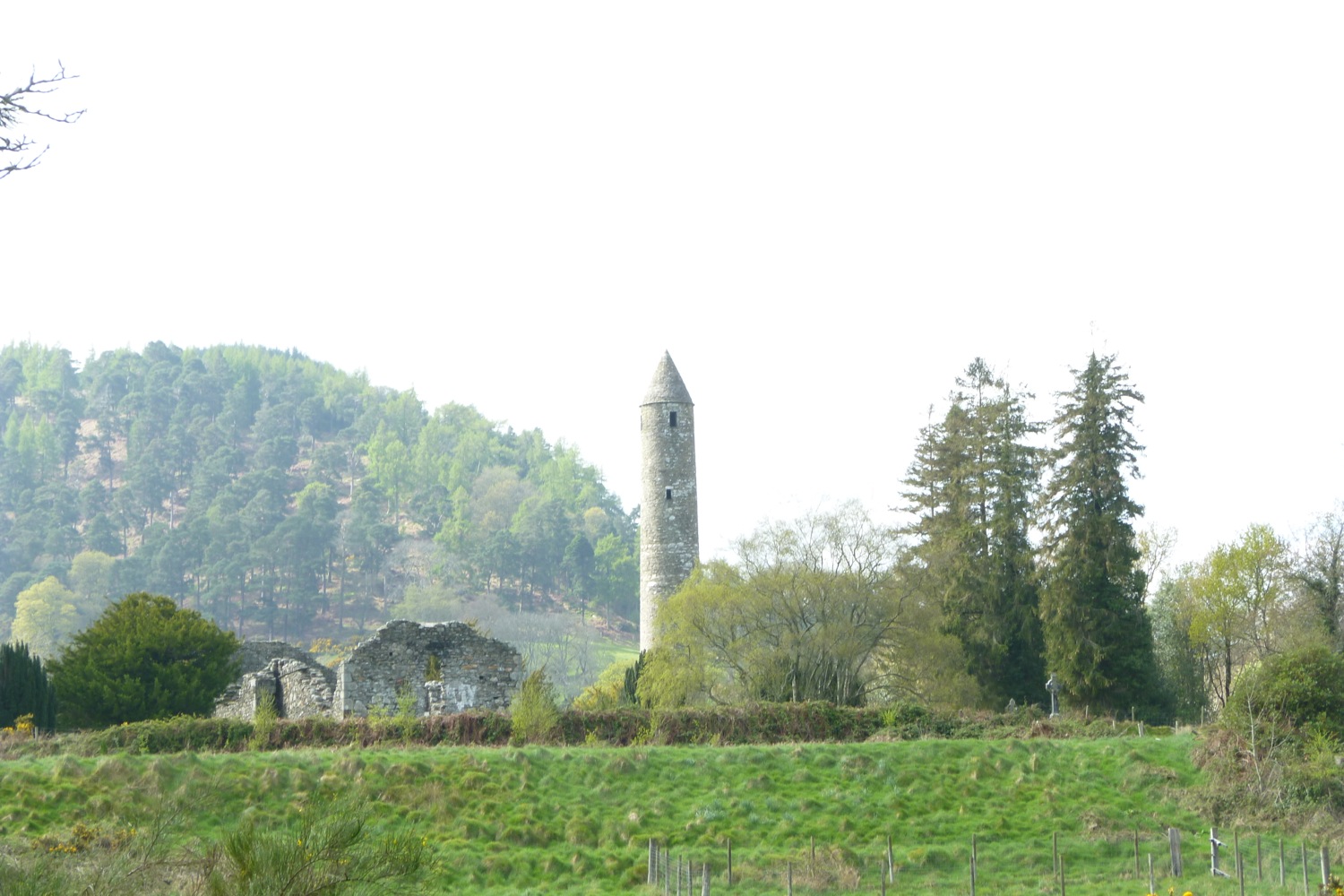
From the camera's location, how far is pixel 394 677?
28703 millimetres

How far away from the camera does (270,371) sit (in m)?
164

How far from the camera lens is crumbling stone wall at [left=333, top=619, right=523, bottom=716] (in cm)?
2830

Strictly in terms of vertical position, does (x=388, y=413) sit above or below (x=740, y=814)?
above

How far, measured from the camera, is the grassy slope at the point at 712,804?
1728 cm

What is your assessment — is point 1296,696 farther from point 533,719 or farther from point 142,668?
point 142,668

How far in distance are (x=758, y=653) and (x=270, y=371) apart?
464 ft

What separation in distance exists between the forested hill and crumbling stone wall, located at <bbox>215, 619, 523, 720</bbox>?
63132mm

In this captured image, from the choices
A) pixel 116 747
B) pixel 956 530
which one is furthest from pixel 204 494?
pixel 116 747

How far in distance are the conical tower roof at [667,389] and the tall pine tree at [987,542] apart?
8.70 meters

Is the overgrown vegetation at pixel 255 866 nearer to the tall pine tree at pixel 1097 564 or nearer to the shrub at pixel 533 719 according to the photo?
the shrub at pixel 533 719

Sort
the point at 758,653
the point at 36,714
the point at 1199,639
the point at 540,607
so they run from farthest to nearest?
the point at 540,607 → the point at 1199,639 → the point at 758,653 → the point at 36,714

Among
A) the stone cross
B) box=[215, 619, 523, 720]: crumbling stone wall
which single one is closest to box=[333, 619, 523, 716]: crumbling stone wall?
box=[215, 619, 523, 720]: crumbling stone wall

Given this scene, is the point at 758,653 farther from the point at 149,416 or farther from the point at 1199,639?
the point at 149,416

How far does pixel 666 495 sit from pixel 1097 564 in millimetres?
14554
